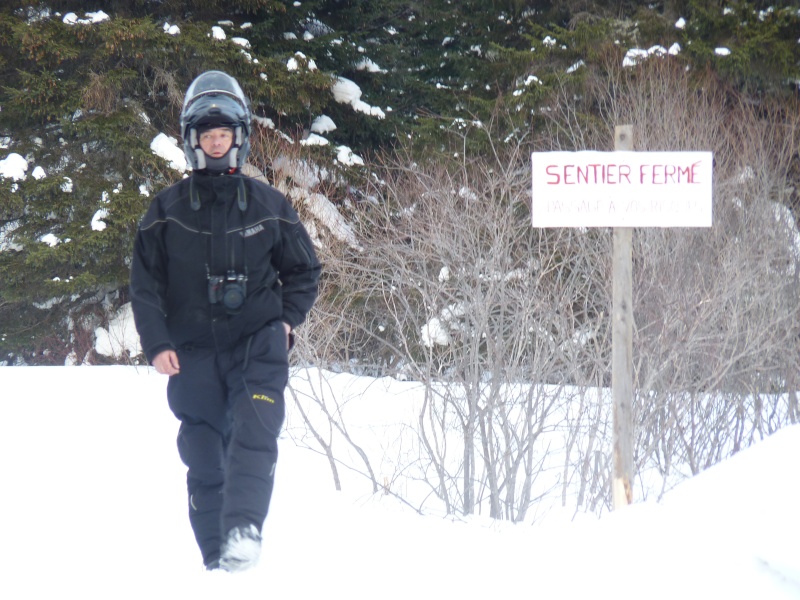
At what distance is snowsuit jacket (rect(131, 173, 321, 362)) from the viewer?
135 inches

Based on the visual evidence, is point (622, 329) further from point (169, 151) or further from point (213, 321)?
point (169, 151)

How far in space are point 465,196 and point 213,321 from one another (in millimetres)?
5293

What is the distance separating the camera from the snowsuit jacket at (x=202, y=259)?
3436mm

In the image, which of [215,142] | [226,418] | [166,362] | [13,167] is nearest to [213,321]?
[166,362]

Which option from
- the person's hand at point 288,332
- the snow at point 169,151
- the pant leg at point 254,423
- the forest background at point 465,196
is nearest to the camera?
the pant leg at point 254,423

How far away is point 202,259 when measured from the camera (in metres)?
3.44

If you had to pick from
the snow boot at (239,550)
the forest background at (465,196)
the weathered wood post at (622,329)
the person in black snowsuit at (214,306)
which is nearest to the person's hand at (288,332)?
the person in black snowsuit at (214,306)

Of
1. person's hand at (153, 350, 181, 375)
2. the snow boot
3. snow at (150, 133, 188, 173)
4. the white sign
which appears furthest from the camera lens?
snow at (150, 133, 188, 173)

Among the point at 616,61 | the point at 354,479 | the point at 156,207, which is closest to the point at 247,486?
the point at 156,207

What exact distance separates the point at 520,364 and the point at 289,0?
11.4m

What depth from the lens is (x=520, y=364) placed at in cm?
776

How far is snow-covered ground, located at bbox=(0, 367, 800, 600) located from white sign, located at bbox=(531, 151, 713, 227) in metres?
1.18

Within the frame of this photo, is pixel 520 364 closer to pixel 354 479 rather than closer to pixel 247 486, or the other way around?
pixel 354 479

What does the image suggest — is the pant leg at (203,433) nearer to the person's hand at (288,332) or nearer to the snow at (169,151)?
the person's hand at (288,332)
